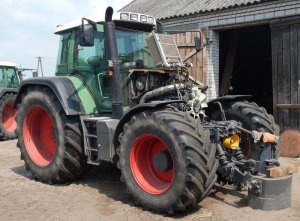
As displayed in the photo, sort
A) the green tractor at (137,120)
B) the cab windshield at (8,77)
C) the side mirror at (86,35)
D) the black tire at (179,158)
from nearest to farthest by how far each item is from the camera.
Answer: the black tire at (179,158)
the green tractor at (137,120)
the side mirror at (86,35)
the cab windshield at (8,77)

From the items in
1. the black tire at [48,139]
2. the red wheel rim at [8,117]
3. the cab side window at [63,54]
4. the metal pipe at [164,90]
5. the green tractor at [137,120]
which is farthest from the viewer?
the red wheel rim at [8,117]

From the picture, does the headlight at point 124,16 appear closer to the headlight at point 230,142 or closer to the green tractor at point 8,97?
the headlight at point 230,142

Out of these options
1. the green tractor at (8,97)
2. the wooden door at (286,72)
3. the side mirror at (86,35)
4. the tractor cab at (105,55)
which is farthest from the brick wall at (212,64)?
the side mirror at (86,35)

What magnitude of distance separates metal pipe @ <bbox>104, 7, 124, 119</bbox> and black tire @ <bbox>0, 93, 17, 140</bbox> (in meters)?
6.04

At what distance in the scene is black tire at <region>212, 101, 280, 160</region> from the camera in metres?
5.02

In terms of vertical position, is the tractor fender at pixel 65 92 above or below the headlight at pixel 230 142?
above

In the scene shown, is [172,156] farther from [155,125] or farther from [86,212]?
[86,212]

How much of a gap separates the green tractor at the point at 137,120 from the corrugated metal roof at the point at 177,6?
3.87 m

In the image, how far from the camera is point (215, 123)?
475 centimetres

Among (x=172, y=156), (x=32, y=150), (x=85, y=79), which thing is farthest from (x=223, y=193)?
(x=32, y=150)

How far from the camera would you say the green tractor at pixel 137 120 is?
4.09 metres

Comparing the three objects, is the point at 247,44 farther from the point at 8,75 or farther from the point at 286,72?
the point at 8,75

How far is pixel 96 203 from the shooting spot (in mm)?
4734

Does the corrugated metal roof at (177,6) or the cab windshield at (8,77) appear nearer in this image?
the corrugated metal roof at (177,6)
